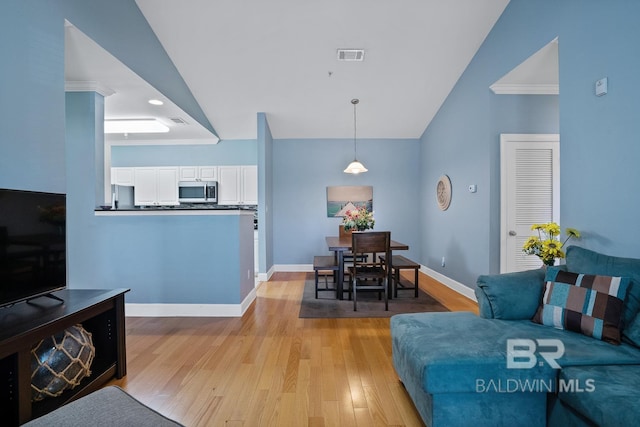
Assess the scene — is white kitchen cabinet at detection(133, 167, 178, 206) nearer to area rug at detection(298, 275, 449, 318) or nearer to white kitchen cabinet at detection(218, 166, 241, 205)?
white kitchen cabinet at detection(218, 166, 241, 205)

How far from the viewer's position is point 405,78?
4.32 m

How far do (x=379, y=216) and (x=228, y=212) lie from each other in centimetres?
346

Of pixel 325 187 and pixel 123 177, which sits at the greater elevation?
pixel 123 177

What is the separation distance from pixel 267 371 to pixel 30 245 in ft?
5.26

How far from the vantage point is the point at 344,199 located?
5.88m

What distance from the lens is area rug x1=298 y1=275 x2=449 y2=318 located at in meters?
3.34

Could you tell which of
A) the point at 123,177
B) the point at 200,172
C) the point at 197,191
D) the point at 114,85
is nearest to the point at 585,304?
the point at 114,85

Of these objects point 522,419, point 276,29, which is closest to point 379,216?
point 276,29

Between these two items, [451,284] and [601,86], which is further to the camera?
[451,284]

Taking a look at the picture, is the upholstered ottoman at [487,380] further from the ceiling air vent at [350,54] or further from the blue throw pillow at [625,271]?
the ceiling air vent at [350,54]

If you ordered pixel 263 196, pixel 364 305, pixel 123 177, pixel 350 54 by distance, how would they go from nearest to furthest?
1. pixel 364 305
2. pixel 350 54
3. pixel 263 196
4. pixel 123 177

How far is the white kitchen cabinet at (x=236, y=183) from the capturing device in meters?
5.97

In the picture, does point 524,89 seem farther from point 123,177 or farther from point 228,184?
point 123,177

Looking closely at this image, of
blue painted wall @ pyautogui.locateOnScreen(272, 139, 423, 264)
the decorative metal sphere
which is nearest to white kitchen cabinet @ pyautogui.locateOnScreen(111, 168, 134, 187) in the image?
blue painted wall @ pyautogui.locateOnScreen(272, 139, 423, 264)
